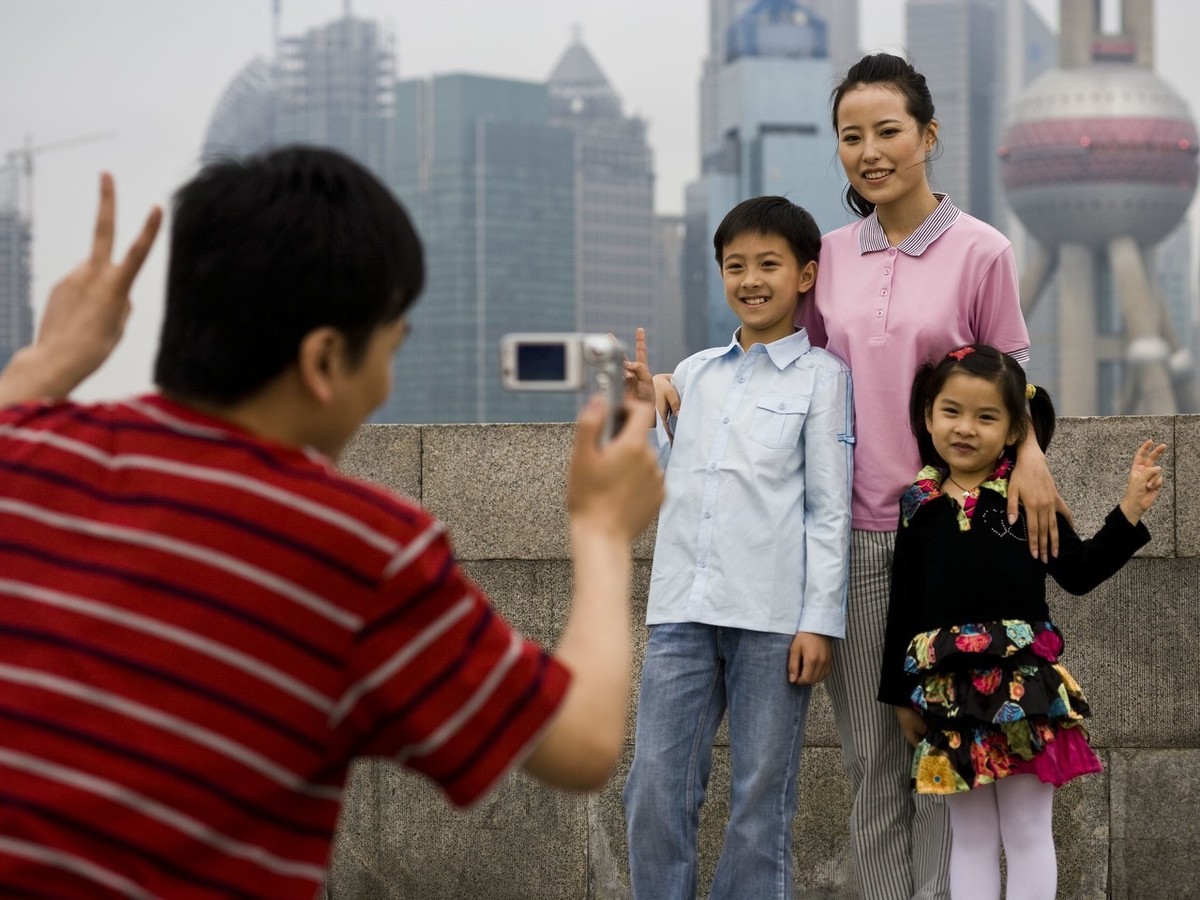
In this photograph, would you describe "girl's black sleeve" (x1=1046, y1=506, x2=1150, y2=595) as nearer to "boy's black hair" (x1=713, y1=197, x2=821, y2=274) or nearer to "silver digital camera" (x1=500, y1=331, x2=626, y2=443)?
"boy's black hair" (x1=713, y1=197, x2=821, y2=274)

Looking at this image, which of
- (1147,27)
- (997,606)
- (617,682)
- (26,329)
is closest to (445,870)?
(997,606)

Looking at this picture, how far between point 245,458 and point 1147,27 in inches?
4726

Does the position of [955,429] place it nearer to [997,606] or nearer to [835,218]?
[997,606]

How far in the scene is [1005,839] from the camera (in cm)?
328

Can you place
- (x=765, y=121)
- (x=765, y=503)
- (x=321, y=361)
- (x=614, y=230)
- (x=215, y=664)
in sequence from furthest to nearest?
(x=614, y=230) < (x=765, y=121) < (x=765, y=503) < (x=321, y=361) < (x=215, y=664)

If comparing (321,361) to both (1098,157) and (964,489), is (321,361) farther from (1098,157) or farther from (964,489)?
(1098,157)

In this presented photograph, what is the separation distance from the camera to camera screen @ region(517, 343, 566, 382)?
1.68 meters

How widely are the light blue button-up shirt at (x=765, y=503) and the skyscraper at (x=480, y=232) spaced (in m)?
142

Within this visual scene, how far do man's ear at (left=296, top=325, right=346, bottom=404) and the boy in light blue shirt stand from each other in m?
1.89

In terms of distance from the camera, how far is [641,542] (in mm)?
4465

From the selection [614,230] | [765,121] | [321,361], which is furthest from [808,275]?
[614,230]

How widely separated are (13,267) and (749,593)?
172163 mm

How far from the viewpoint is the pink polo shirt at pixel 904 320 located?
3373 millimetres

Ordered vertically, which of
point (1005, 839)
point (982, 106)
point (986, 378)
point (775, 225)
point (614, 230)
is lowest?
point (1005, 839)
